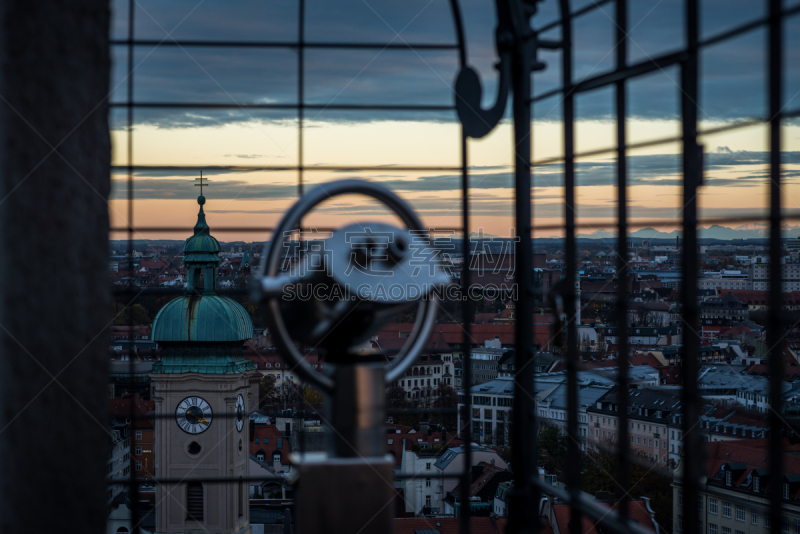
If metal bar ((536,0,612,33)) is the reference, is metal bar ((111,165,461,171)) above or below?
below

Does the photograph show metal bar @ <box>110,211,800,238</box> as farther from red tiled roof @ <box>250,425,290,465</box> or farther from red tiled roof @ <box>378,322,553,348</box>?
red tiled roof @ <box>250,425,290,465</box>

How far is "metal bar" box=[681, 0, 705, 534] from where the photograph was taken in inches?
55.6

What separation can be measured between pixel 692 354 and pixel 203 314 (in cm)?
250

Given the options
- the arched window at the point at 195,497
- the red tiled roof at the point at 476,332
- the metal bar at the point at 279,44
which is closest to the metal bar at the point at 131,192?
the metal bar at the point at 279,44

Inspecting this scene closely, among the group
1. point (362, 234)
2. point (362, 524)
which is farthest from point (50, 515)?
point (362, 234)

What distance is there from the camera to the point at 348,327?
36.7 inches

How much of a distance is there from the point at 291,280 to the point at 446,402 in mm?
2106

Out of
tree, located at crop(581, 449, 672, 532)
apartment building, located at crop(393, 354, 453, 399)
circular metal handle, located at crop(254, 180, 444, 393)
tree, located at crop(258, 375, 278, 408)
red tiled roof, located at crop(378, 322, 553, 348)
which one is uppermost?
circular metal handle, located at crop(254, 180, 444, 393)

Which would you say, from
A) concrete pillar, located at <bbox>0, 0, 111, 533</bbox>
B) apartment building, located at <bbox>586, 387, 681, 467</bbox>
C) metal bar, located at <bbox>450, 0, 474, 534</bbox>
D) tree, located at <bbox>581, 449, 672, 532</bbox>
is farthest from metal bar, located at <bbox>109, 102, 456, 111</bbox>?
tree, located at <bbox>581, 449, 672, 532</bbox>

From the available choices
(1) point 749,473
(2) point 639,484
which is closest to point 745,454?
(1) point 749,473

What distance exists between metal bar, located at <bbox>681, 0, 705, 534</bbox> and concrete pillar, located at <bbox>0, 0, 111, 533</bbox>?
1.26 metres

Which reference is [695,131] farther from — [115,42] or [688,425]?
[115,42]

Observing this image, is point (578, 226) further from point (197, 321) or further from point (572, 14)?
point (197, 321)

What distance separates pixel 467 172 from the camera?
Result: 2.53m
